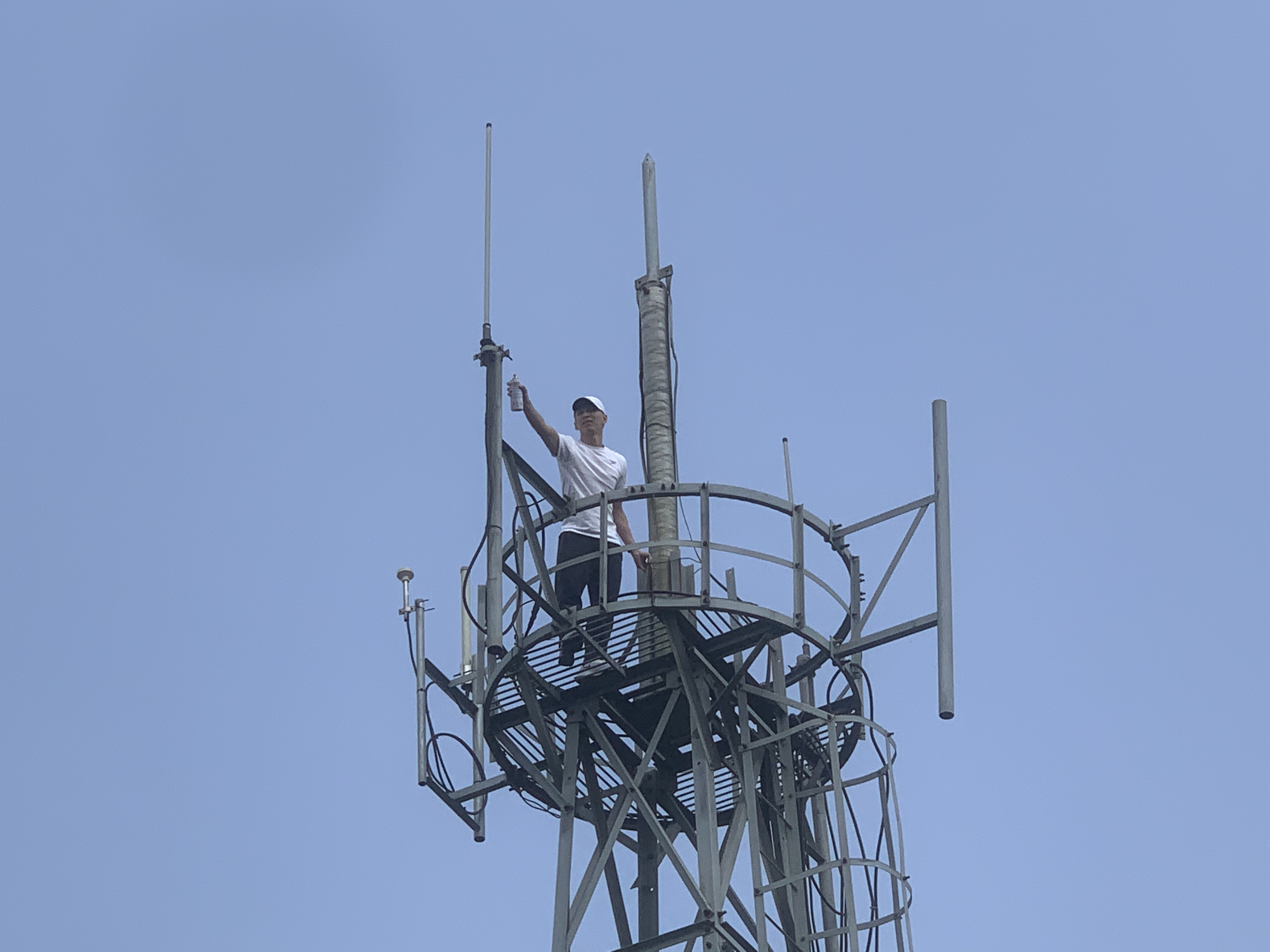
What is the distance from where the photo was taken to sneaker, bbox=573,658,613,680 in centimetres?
2184

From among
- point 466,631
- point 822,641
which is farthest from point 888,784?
point 466,631

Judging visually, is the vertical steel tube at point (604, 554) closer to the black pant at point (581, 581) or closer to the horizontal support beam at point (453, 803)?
the black pant at point (581, 581)

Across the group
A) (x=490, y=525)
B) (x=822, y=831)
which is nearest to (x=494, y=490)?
(x=490, y=525)

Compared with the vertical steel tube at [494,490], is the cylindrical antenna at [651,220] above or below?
above

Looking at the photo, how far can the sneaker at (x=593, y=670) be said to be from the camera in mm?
21844

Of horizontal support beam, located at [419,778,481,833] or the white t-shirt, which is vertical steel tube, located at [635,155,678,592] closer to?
the white t-shirt

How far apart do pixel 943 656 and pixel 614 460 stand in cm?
423

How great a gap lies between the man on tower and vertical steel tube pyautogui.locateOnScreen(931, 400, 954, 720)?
2991 millimetres

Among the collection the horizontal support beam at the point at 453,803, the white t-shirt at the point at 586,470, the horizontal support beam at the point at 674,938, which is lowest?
the horizontal support beam at the point at 674,938

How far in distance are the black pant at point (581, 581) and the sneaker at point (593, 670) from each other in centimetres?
4

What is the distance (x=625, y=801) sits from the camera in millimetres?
21688

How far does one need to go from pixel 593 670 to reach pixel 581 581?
89 cm

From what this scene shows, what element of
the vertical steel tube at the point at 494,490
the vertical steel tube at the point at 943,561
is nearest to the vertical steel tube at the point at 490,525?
the vertical steel tube at the point at 494,490

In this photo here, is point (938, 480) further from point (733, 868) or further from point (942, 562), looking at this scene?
point (733, 868)
